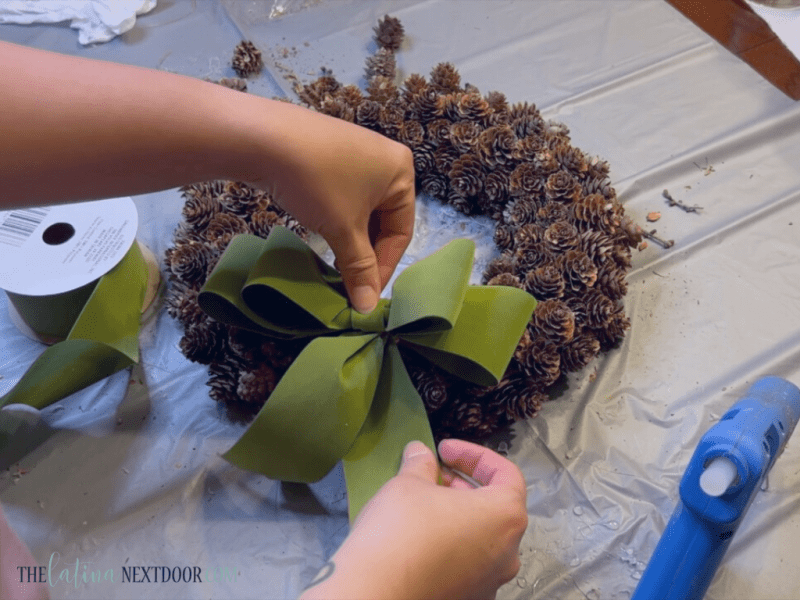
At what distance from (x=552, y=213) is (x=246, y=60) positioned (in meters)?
0.71

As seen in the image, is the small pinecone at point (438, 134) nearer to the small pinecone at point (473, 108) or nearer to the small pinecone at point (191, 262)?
the small pinecone at point (473, 108)

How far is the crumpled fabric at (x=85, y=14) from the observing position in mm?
1406

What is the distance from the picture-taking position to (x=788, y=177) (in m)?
1.18

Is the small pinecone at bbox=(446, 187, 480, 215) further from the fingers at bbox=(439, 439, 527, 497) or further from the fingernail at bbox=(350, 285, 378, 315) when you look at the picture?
the fingers at bbox=(439, 439, 527, 497)

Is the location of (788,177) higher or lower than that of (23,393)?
higher

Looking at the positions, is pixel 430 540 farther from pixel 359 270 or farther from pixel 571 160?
pixel 571 160

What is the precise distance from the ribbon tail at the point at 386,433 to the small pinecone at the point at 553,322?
186 mm

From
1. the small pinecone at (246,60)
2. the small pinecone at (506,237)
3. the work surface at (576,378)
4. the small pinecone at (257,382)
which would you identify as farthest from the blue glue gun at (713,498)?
the small pinecone at (246,60)

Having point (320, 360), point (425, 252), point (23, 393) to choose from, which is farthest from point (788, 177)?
point (23, 393)

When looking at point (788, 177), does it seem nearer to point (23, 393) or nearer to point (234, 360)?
point (234, 360)

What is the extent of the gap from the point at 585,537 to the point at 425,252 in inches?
19.3

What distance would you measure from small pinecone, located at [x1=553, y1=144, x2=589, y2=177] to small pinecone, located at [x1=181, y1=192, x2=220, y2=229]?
516mm

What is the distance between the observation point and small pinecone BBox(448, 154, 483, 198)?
1.07 metres

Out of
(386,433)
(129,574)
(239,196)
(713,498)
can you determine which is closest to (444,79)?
(239,196)
